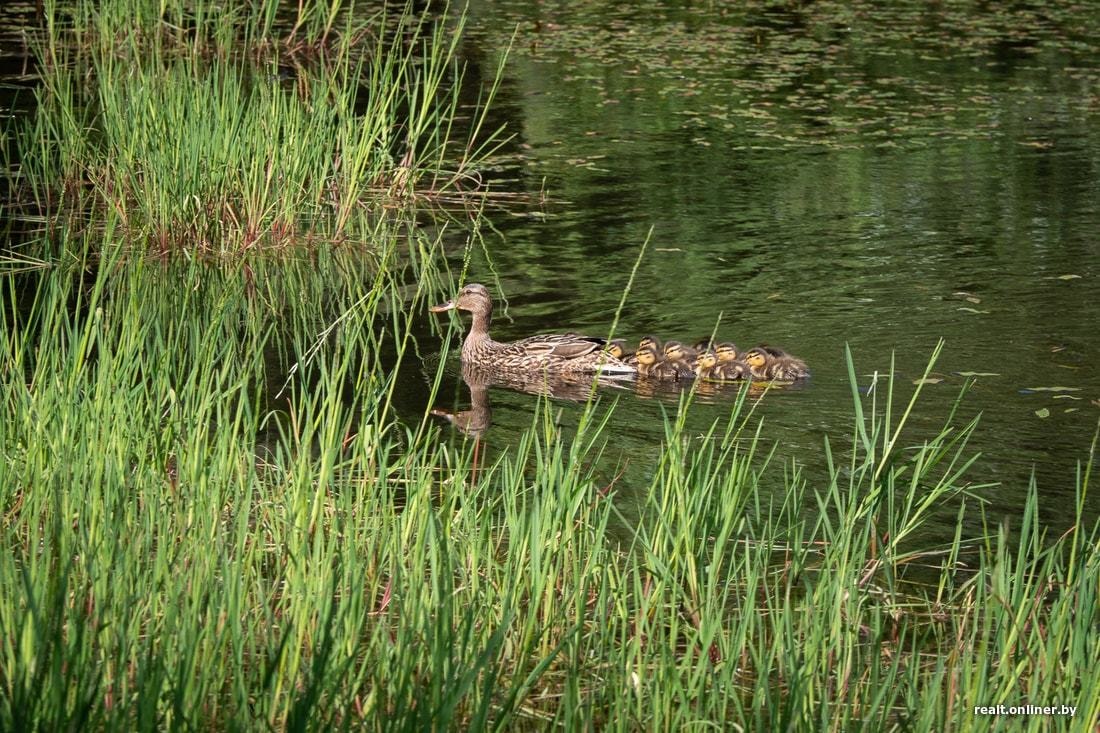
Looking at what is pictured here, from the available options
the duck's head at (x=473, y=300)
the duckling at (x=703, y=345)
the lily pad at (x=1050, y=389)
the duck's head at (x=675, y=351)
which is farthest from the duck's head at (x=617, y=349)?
the lily pad at (x=1050, y=389)

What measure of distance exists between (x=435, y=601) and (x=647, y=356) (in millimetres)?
3152

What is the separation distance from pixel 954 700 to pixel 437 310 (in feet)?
13.7

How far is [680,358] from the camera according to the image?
22.0ft

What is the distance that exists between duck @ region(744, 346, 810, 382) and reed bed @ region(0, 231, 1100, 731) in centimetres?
147

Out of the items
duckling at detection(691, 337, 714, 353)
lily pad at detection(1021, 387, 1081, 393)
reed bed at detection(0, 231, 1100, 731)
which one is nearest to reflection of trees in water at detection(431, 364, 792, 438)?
duckling at detection(691, 337, 714, 353)

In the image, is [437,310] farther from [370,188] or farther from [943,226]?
[943,226]

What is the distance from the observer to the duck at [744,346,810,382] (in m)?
6.48

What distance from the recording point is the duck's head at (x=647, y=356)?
6.75 metres

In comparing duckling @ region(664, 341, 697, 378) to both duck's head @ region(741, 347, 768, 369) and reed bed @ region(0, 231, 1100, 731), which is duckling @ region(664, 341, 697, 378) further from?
reed bed @ region(0, 231, 1100, 731)

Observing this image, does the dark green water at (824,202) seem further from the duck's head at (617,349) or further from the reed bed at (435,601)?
the reed bed at (435,601)

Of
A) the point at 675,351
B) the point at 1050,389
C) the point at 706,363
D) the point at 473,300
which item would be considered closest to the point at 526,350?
the point at 473,300

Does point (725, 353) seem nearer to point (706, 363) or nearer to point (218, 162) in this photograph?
point (706, 363)

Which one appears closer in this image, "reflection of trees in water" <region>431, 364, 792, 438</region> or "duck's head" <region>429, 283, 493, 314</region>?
"reflection of trees in water" <region>431, 364, 792, 438</region>

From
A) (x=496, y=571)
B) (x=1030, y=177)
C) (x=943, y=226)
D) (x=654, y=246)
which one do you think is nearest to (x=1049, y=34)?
(x=1030, y=177)
